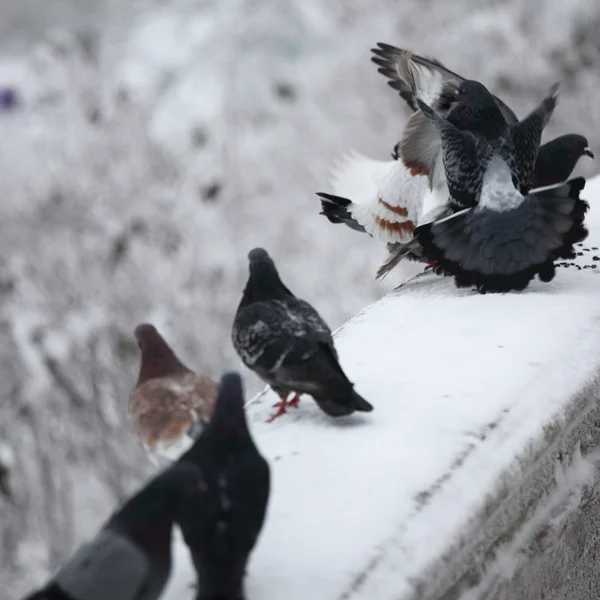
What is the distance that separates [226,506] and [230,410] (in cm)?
16

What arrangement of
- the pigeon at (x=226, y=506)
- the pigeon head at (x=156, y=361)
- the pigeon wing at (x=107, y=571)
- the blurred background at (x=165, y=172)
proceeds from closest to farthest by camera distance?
the pigeon wing at (x=107, y=571)
the pigeon at (x=226, y=506)
the pigeon head at (x=156, y=361)
the blurred background at (x=165, y=172)

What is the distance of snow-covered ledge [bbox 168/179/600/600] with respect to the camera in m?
1.60

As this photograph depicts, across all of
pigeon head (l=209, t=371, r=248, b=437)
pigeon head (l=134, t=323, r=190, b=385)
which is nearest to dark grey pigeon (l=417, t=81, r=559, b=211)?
pigeon head (l=134, t=323, r=190, b=385)

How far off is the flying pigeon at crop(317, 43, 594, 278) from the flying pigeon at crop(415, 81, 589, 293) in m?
0.16

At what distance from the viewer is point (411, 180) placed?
3227 millimetres

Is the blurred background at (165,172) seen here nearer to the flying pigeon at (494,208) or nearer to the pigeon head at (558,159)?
the pigeon head at (558,159)

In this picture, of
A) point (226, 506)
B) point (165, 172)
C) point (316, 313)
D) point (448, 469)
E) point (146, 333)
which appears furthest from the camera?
point (165, 172)

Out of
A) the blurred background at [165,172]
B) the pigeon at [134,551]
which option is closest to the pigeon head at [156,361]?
the pigeon at [134,551]

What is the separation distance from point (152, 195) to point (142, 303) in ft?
3.25

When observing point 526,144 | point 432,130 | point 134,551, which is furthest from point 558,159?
point 134,551

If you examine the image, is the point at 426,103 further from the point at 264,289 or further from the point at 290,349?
the point at 290,349

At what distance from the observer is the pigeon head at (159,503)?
51.8 inches

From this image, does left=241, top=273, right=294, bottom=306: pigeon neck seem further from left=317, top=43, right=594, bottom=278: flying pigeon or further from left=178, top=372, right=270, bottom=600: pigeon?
left=317, top=43, right=594, bottom=278: flying pigeon

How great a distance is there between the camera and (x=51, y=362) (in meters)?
7.08
